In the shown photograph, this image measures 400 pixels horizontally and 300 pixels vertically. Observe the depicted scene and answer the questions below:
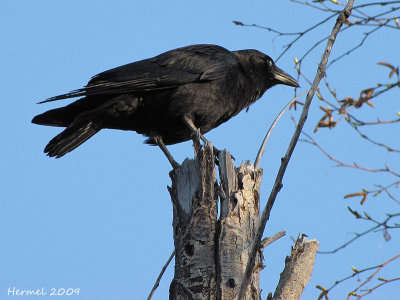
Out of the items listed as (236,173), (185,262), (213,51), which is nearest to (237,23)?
(236,173)

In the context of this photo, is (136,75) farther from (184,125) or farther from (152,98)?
(184,125)

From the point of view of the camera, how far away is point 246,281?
344 centimetres

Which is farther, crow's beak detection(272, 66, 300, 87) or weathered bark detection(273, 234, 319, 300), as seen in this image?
crow's beak detection(272, 66, 300, 87)

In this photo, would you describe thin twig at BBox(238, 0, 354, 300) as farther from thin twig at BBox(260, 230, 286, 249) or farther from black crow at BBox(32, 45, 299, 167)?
black crow at BBox(32, 45, 299, 167)

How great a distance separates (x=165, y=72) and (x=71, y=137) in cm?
120

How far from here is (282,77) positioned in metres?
7.68

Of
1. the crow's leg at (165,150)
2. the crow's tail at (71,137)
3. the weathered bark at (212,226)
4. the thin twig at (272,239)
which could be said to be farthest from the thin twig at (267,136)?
the crow's tail at (71,137)

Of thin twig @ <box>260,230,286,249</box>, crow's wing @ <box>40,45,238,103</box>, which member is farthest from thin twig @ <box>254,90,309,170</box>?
crow's wing @ <box>40,45,238,103</box>

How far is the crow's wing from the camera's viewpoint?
6.24 meters

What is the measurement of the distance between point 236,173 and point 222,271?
0.81 metres

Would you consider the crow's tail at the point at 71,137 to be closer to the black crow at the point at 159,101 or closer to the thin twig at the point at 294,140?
the black crow at the point at 159,101

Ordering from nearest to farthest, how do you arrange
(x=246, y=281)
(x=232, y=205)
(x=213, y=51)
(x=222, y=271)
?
(x=246, y=281) → (x=222, y=271) → (x=232, y=205) → (x=213, y=51)

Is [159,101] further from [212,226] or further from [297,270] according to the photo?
[297,270]

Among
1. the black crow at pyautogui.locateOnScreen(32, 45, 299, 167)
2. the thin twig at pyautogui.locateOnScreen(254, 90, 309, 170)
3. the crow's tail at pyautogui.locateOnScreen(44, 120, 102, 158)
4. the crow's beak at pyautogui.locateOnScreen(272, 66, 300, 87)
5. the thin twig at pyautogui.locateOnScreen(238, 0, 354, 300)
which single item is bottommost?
the thin twig at pyautogui.locateOnScreen(238, 0, 354, 300)
